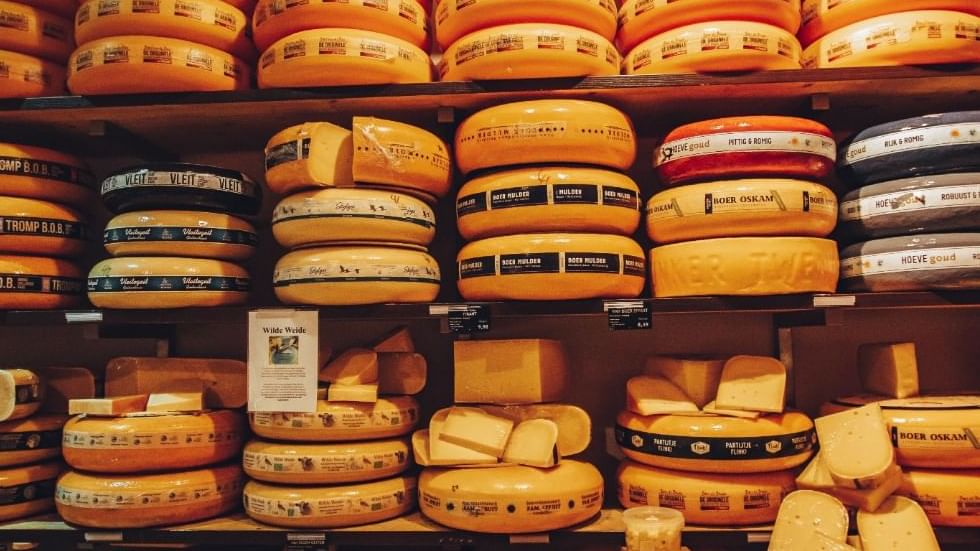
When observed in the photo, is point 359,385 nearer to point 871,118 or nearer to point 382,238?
point 382,238

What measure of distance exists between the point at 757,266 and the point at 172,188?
1.45 m

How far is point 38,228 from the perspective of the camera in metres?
1.64

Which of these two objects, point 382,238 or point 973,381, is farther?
point 973,381

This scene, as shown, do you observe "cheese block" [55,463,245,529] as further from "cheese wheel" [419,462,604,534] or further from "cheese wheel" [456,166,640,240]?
"cheese wheel" [456,166,640,240]

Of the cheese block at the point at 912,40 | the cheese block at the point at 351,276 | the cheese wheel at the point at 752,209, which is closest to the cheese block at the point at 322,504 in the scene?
the cheese block at the point at 351,276

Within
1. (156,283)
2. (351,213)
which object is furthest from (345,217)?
(156,283)

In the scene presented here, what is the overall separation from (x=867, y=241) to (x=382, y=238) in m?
1.20

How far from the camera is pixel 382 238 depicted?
61.1 inches

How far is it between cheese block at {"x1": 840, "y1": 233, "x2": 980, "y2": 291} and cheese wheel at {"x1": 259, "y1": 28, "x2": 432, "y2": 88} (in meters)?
1.21

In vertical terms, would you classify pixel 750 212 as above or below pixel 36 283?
above

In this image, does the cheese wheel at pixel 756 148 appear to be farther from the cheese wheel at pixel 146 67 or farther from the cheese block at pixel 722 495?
the cheese wheel at pixel 146 67

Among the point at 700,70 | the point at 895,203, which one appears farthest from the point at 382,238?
the point at 895,203

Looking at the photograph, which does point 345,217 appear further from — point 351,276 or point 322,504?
point 322,504

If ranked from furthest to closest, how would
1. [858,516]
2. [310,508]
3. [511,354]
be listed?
[511,354] < [310,508] < [858,516]
